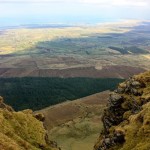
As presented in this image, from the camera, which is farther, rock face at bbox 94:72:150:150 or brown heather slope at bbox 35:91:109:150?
brown heather slope at bbox 35:91:109:150

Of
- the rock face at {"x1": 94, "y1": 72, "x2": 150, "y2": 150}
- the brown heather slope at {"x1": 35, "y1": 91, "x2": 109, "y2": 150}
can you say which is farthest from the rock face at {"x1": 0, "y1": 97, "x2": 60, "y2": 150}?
the brown heather slope at {"x1": 35, "y1": 91, "x2": 109, "y2": 150}

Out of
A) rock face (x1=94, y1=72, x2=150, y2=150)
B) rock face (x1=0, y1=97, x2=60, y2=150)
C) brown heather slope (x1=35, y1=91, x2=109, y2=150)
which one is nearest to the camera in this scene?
rock face (x1=94, y1=72, x2=150, y2=150)

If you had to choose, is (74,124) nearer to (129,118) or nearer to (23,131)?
(23,131)

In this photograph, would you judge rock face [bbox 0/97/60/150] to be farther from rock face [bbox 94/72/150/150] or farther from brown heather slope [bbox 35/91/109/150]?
brown heather slope [bbox 35/91/109/150]

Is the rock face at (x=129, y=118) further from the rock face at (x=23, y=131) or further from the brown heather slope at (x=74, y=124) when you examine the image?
the brown heather slope at (x=74, y=124)

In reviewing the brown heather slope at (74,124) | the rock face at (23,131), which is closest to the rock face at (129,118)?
the rock face at (23,131)

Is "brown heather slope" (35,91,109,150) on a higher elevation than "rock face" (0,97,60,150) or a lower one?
lower
